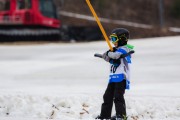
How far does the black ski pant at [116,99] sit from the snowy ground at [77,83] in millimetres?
424

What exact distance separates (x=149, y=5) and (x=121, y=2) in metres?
2.47

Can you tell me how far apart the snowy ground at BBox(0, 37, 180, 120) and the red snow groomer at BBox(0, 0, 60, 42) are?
501 centimetres

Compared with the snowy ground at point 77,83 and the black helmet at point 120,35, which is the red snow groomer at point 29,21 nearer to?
the snowy ground at point 77,83

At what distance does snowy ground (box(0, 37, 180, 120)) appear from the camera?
28.6 ft

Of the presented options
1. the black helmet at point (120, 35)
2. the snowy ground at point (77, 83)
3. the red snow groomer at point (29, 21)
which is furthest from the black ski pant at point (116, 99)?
the red snow groomer at point (29, 21)

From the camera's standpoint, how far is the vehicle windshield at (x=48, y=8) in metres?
31.0

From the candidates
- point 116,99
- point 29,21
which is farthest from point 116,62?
point 29,21

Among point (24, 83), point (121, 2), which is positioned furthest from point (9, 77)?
point (121, 2)

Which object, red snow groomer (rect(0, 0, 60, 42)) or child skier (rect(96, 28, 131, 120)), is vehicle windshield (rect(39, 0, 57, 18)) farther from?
child skier (rect(96, 28, 131, 120))

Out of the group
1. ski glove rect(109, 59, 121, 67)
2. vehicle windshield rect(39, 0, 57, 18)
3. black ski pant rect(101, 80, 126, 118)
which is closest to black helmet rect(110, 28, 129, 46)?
ski glove rect(109, 59, 121, 67)

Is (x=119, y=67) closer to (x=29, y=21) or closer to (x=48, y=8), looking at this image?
(x=29, y=21)

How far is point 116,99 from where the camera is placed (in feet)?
26.0

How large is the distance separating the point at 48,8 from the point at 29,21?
1876 mm

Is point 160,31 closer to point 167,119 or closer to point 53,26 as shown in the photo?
point 53,26
